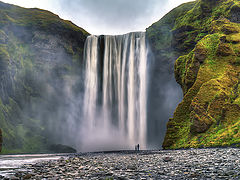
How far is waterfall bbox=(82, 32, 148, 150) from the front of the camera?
49.2 meters

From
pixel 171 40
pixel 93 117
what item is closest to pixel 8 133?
pixel 93 117

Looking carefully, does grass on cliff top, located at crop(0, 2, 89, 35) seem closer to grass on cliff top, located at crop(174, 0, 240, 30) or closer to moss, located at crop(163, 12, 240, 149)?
grass on cliff top, located at crop(174, 0, 240, 30)

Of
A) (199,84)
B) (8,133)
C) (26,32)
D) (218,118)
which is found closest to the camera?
(218,118)

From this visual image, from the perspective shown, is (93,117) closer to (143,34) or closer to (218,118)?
(143,34)

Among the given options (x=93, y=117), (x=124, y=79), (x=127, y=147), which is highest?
(x=124, y=79)

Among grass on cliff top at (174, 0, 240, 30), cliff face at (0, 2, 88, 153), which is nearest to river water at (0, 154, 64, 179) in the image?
cliff face at (0, 2, 88, 153)

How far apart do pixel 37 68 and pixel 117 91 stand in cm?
2397

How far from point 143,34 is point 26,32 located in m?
33.7

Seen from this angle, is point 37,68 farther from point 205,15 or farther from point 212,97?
point 212,97

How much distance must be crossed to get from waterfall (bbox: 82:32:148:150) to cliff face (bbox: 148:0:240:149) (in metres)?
15.8

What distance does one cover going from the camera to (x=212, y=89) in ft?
83.5

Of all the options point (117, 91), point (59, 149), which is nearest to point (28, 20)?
point (117, 91)

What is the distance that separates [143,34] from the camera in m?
54.4

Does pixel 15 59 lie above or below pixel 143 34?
below
